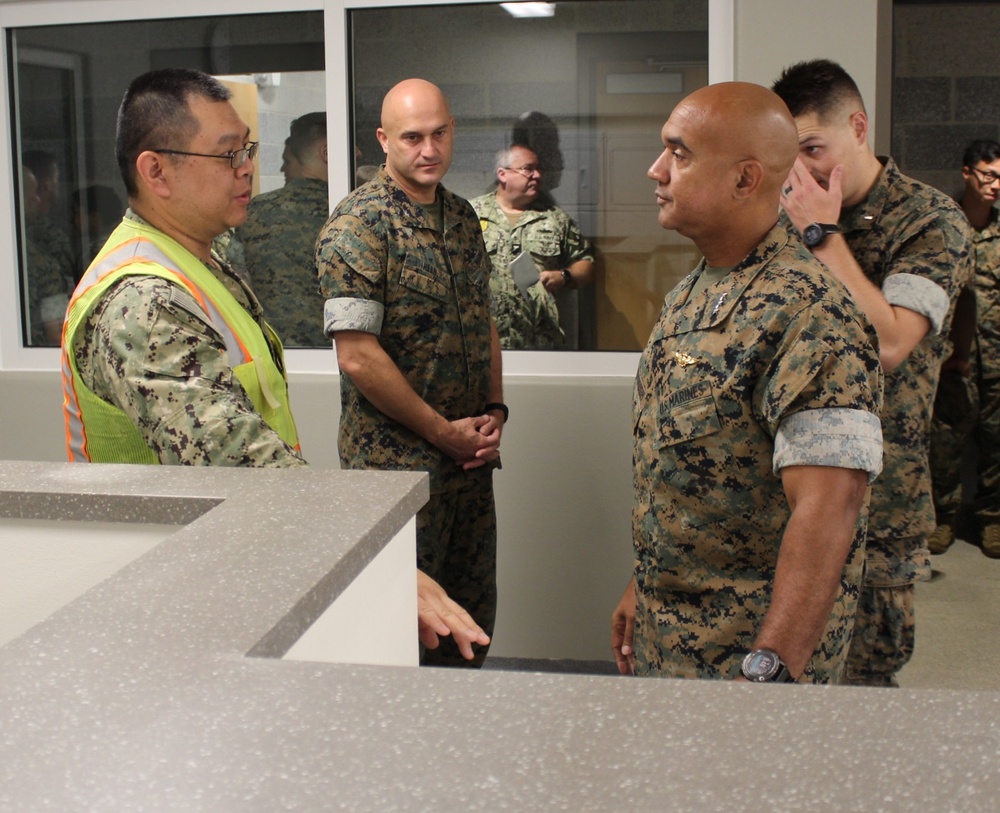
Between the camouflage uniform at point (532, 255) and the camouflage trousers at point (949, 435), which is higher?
the camouflage uniform at point (532, 255)

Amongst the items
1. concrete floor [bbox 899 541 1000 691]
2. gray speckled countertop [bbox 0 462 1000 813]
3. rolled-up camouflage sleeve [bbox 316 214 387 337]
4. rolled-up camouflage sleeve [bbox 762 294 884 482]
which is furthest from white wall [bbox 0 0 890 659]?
gray speckled countertop [bbox 0 462 1000 813]

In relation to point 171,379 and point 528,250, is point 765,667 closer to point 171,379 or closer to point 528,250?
point 171,379

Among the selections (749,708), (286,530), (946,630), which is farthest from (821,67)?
(946,630)

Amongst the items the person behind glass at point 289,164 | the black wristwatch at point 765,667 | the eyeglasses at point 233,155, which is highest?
the person behind glass at point 289,164

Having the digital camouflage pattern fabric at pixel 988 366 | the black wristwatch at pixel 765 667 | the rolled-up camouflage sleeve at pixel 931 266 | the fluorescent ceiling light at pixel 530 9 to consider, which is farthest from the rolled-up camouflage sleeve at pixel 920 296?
the digital camouflage pattern fabric at pixel 988 366

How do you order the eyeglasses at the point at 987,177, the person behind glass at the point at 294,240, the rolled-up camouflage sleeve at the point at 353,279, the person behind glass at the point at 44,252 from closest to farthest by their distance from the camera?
the rolled-up camouflage sleeve at the point at 353,279 < the person behind glass at the point at 294,240 < the person behind glass at the point at 44,252 < the eyeglasses at the point at 987,177

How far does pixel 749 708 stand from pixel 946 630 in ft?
10.6

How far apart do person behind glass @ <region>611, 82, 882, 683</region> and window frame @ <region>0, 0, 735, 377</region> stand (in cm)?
147

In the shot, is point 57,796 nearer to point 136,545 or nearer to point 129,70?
point 136,545

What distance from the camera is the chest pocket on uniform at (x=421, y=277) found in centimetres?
255

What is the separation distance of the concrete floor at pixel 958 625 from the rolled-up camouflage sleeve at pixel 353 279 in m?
1.63

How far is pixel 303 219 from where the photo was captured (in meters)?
3.32

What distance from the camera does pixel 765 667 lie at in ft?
4.66

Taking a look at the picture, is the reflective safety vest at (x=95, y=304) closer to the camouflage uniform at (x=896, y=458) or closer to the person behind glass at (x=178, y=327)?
the person behind glass at (x=178, y=327)
